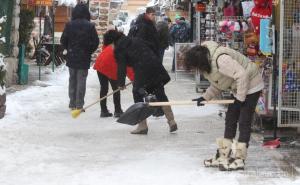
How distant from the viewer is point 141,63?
8.29 meters

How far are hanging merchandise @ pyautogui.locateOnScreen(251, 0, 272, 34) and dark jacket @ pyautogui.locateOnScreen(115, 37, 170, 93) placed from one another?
4.60 feet

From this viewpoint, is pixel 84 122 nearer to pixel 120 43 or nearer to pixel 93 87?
pixel 120 43

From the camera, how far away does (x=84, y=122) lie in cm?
959

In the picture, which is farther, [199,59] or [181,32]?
[181,32]

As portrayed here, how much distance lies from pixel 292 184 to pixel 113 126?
3.91m

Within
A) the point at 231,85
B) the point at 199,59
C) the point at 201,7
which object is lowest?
the point at 231,85

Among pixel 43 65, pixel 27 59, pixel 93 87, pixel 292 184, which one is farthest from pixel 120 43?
pixel 27 59

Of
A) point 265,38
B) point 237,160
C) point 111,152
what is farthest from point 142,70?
point 237,160

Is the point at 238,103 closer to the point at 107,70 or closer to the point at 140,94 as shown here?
the point at 140,94

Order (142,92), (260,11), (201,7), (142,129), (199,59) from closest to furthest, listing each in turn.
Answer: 1. (199,59)
2. (260,11)
3. (142,92)
4. (142,129)
5. (201,7)

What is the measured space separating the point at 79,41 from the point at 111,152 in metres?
3.24

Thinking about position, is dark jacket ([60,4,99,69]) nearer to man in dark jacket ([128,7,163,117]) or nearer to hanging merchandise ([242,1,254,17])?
man in dark jacket ([128,7,163,117])

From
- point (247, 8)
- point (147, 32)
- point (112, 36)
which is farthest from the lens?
point (112, 36)

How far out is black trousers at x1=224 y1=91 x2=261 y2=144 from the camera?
637 centimetres
